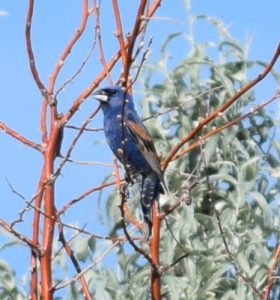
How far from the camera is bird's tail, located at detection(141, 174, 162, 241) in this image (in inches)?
145

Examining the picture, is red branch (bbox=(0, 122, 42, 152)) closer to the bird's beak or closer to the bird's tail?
the bird's tail

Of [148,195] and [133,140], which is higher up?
[133,140]

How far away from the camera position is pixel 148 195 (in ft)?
13.2

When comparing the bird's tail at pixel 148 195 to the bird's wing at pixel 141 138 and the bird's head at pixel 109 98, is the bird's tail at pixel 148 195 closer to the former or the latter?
the bird's wing at pixel 141 138

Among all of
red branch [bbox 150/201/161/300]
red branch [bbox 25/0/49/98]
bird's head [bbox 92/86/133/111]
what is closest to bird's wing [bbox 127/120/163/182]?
bird's head [bbox 92/86/133/111]

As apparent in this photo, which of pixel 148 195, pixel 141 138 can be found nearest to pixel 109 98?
pixel 141 138

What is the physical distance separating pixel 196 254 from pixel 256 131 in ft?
3.09

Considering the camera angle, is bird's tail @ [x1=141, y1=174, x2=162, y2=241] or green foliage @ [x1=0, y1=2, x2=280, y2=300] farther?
green foliage @ [x1=0, y1=2, x2=280, y2=300]

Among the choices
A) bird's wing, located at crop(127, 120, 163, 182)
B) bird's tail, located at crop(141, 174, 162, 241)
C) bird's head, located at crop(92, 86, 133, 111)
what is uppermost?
bird's head, located at crop(92, 86, 133, 111)

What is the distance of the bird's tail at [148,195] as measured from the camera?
3684 millimetres

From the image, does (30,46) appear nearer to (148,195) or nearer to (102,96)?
(148,195)

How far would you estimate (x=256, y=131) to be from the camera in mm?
6211

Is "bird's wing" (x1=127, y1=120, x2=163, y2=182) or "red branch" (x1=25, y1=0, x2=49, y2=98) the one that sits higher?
"bird's wing" (x1=127, y1=120, x2=163, y2=182)

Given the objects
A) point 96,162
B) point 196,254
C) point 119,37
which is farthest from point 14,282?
point 119,37
